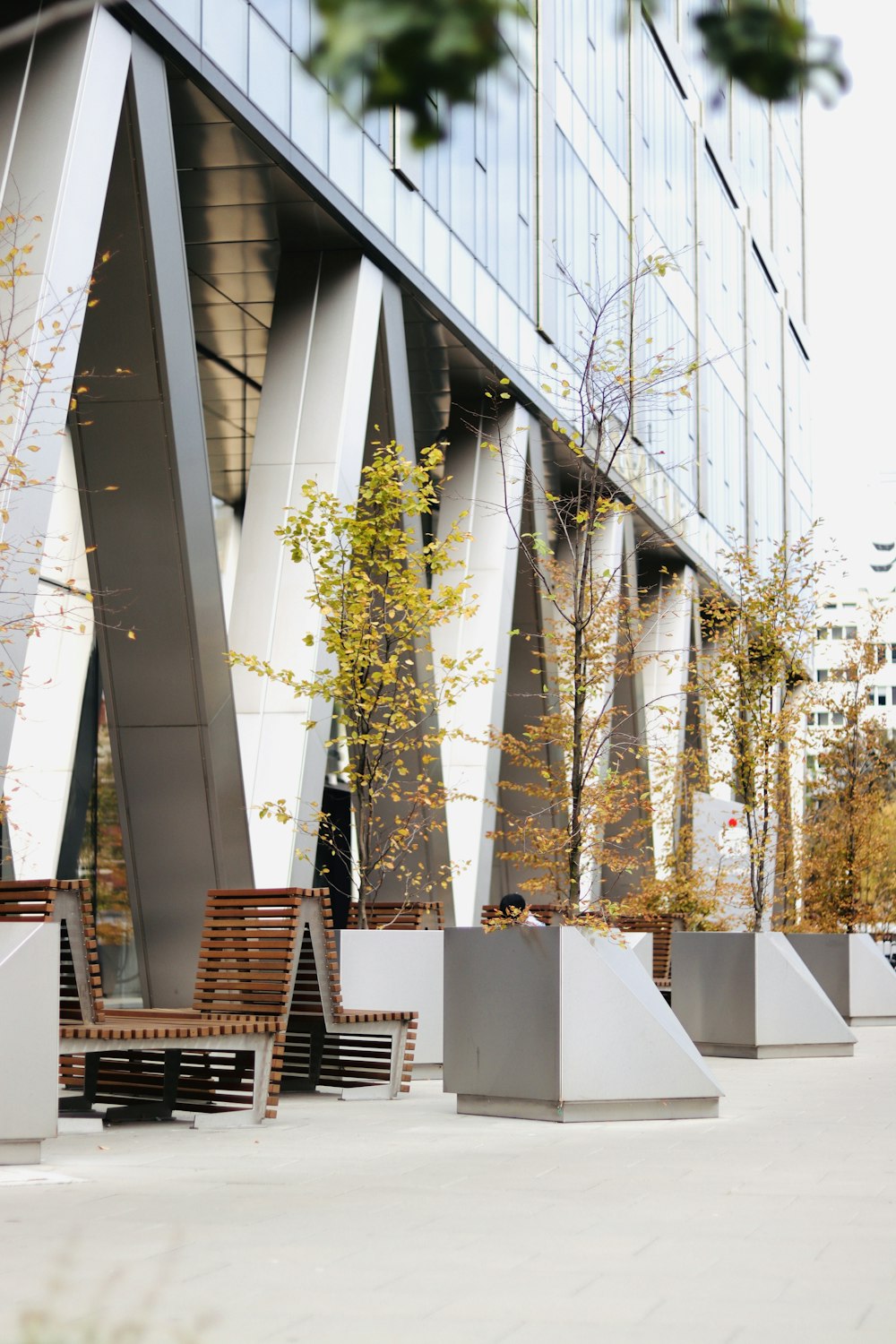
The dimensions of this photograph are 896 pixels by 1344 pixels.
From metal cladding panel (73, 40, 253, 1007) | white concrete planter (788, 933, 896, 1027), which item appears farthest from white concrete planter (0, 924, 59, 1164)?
white concrete planter (788, 933, 896, 1027)

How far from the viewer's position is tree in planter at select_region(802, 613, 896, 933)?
26234mm

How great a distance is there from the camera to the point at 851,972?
75.4ft

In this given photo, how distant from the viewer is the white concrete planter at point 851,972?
22.5 metres

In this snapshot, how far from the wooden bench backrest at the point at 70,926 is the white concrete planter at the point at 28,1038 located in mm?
164

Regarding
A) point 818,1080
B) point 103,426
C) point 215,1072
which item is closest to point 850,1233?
point 215,1072

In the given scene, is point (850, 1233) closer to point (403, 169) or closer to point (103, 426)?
point (103, 426)

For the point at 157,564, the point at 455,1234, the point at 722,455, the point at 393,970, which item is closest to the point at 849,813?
the point at 157,564

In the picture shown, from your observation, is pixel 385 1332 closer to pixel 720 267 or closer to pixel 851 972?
pixel 851 972

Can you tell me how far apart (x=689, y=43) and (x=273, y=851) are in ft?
101

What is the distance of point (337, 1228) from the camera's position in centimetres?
646

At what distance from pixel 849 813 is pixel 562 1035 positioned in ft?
57.9

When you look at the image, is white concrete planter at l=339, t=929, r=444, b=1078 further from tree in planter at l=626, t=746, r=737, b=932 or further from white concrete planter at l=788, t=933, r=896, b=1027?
white concrete planter at l=788, t=933, r=896, b=1027

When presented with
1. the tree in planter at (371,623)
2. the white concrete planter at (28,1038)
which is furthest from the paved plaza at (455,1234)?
the tree in planter at (371,623)

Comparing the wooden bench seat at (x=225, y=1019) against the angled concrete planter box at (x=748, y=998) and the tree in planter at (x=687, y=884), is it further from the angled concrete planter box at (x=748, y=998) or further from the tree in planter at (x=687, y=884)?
the tree in planter at (x=687, y=884)
